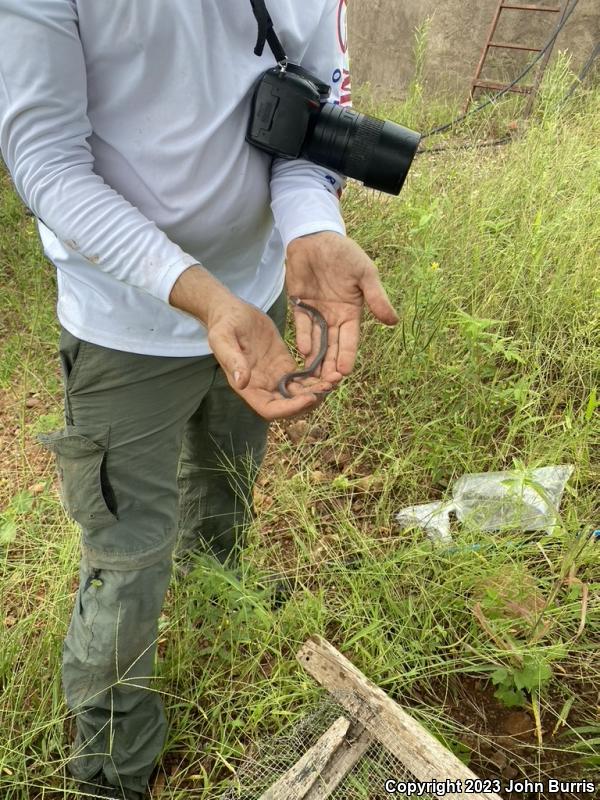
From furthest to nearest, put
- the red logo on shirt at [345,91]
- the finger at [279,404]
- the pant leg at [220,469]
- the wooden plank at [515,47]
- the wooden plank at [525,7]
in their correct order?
the wooden plank at [515,47], the wooden plank at [525,7], the pant leg at [220,469], the red logo on shirt at [345,91], the finger at [279,404]

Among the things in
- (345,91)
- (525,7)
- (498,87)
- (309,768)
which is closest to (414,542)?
(309,768)

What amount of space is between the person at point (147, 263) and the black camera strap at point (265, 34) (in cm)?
1

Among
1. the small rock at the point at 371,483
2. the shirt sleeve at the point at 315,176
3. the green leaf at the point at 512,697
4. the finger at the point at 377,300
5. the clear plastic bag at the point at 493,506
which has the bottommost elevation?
the green leaf at the point at 512,697

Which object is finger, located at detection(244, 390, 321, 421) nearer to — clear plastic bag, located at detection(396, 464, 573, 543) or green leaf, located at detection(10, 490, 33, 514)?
clear plastic bag, located at detection(396, 464, 573, 543)

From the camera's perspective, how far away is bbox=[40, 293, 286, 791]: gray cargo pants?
3.86 ft

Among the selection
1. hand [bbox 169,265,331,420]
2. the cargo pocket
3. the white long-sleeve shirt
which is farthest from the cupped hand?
the cargo pocket

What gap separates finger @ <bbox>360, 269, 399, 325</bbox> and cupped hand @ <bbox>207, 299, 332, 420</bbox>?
0.18 metres

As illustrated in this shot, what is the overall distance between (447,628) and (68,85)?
149cm

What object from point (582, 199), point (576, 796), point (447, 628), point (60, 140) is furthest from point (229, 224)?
point (582, 199)

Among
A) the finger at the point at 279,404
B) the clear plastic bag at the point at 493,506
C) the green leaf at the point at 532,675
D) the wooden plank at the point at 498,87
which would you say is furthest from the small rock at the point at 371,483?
the wooden plank at the point at 498,87

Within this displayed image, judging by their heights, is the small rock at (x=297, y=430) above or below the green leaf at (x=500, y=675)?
below

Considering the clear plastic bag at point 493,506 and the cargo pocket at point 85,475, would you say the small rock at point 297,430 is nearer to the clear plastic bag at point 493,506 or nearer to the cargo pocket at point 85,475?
the clear plastic bag at point 493,506

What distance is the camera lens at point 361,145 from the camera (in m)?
1.20

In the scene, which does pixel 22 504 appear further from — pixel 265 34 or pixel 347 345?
pixel 265 34
